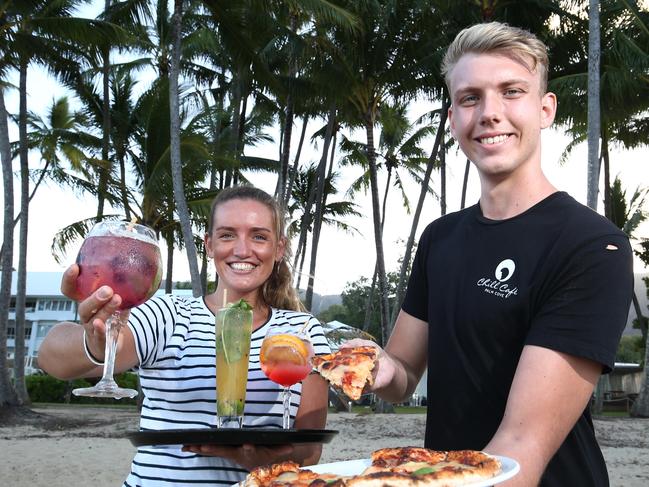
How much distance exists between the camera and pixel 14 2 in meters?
16.2

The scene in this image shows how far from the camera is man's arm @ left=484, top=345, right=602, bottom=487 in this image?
61.2 inches

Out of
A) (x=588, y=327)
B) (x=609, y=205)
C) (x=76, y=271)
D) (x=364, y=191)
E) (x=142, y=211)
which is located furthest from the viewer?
(x=364, y=191)

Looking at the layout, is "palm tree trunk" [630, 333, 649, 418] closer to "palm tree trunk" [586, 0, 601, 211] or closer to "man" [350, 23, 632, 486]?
"palm tree trunk" [586, 0, 601, 211]

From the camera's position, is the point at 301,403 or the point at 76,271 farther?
the point at 301,403

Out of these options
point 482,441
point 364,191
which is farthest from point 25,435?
point 364,191

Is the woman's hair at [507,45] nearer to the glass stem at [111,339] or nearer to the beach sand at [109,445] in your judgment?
the glass stem at [111,339]

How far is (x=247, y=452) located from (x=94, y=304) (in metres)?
0.56

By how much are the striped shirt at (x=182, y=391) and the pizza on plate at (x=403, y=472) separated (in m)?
0.98

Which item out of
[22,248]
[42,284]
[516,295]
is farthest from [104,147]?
[42,284]

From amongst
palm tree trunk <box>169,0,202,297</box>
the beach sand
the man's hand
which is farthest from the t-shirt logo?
palm tree trunk <box>169,0,202,297</box>

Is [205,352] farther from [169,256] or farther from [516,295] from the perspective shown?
[169,256]

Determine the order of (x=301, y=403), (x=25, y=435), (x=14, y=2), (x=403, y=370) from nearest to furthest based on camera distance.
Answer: (x=403, y=370) < (x=301, y=403) < (x=25, y=435) < (x=14, y=2)

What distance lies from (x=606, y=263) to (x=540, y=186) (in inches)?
13.2

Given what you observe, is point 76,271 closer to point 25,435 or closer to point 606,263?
point 606,263
